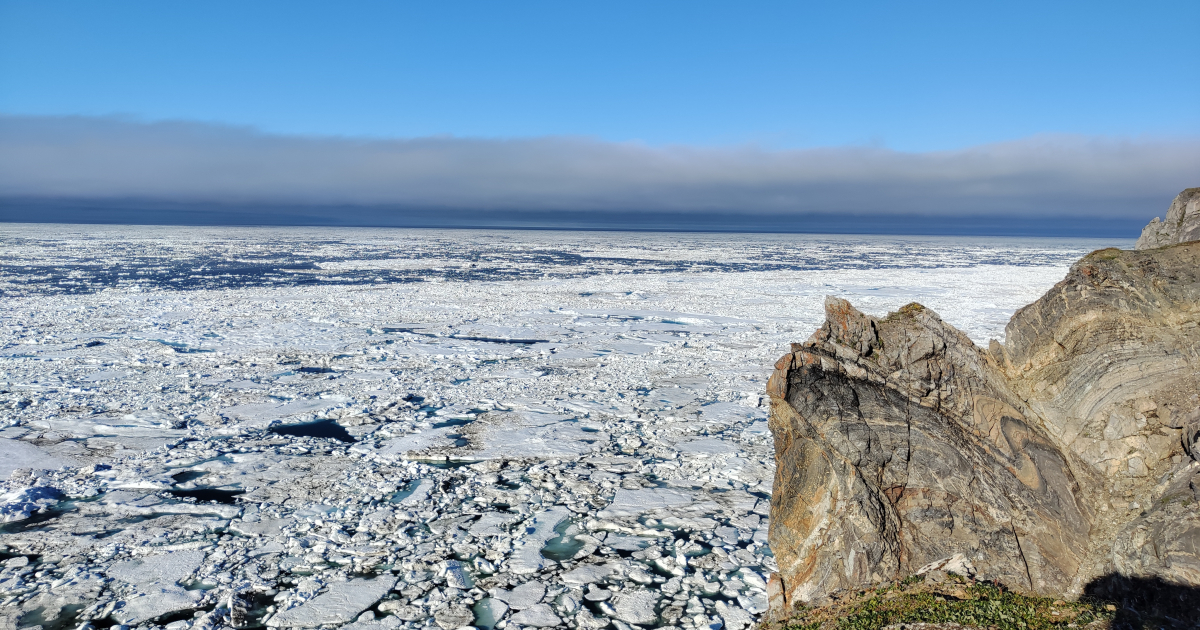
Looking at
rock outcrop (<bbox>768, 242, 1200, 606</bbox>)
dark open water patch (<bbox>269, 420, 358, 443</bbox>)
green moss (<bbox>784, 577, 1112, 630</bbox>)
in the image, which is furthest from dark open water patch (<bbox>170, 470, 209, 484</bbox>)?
green moss (<bbox>784, 577, 1112, 630</bbox>)

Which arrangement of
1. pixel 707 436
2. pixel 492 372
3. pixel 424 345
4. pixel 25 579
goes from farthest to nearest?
pixel 424 345 → pixel 492 372 → pixel 707 436 → pixel 25 579

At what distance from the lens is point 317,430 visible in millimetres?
10094

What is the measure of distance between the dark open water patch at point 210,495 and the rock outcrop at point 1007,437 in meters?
5.81

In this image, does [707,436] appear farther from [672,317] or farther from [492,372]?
[672,317]

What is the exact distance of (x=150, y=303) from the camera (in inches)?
869

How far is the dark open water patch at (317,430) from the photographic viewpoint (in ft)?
32.2

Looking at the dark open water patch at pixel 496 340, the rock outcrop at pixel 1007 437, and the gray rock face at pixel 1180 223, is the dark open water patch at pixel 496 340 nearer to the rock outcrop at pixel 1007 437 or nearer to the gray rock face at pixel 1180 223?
the rock outcrop at pixel 1007 437

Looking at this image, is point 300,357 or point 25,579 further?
point 300,357

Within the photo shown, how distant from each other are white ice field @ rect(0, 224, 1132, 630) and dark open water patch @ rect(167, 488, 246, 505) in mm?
31

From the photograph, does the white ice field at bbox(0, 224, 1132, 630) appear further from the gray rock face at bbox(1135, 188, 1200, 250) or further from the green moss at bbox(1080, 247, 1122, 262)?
the gray rock face at bbox(1135, 188, 1200, 250)

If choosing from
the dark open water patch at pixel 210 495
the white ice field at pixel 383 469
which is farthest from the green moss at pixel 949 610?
the dark open water patch at pixel 210 495

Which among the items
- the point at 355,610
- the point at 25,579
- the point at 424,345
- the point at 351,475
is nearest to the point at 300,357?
the point at 424,345

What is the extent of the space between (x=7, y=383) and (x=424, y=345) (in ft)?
24.1

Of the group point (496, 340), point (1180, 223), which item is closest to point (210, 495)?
point (496, 340)
